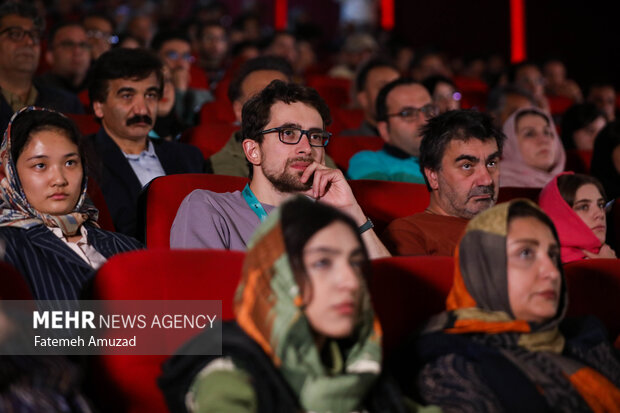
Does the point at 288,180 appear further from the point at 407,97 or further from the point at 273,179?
the point at 407,97

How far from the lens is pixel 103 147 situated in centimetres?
262

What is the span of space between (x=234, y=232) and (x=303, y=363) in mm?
766

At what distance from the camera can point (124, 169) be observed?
2.57m

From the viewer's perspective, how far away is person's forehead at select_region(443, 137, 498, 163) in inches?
87.8

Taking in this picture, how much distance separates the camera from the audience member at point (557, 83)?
572cm

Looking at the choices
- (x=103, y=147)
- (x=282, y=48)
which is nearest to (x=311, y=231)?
(x=103, y=147)

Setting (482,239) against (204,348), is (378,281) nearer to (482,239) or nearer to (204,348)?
(482,239)

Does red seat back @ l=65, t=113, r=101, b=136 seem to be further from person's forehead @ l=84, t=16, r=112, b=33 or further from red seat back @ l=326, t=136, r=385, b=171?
person's forehead @ l=84, t=16, r=112, b=33

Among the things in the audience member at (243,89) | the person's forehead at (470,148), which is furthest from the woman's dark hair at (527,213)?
the audience member at (243,89)

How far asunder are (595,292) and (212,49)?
383 centimetres

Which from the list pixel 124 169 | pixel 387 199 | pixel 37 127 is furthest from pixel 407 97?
pixel 37 127

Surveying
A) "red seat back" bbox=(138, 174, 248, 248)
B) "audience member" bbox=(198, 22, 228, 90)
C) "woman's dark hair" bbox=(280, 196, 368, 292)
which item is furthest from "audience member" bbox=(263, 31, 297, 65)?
"woman's dark hair" bbox=(280, 196, 368, 292)

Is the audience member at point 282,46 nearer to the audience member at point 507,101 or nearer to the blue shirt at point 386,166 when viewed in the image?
the audience member at point 507,101

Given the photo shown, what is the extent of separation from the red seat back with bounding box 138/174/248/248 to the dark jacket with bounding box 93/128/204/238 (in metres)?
0.24
